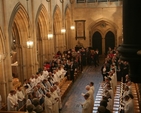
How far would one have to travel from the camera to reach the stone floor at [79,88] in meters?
13.1

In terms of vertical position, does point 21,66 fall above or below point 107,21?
below

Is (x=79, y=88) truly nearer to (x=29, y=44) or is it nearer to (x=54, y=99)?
(x=29, y=44)

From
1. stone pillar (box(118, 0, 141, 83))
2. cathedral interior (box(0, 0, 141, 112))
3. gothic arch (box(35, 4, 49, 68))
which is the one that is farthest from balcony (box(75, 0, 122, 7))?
stone pillar (box(118, 0, 141, 83))

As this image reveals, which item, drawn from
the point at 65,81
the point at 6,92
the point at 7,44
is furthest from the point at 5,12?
the point at 65,81

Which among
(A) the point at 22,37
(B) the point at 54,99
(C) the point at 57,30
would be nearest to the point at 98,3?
(C) the point at 57,30

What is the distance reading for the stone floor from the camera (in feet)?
42.9

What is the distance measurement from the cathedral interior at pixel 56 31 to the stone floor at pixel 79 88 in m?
3.29

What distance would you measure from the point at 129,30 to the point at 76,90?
46.2ft

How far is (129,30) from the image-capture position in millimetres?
2322

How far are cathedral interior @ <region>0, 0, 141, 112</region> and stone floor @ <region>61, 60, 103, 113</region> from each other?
10.8 feet

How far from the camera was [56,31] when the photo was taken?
24781 mm

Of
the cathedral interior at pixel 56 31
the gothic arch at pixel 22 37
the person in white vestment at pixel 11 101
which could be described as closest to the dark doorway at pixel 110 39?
the cathedral interior at pixel 56 31

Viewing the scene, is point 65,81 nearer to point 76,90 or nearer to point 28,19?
point 76,90

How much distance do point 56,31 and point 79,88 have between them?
971 cm
